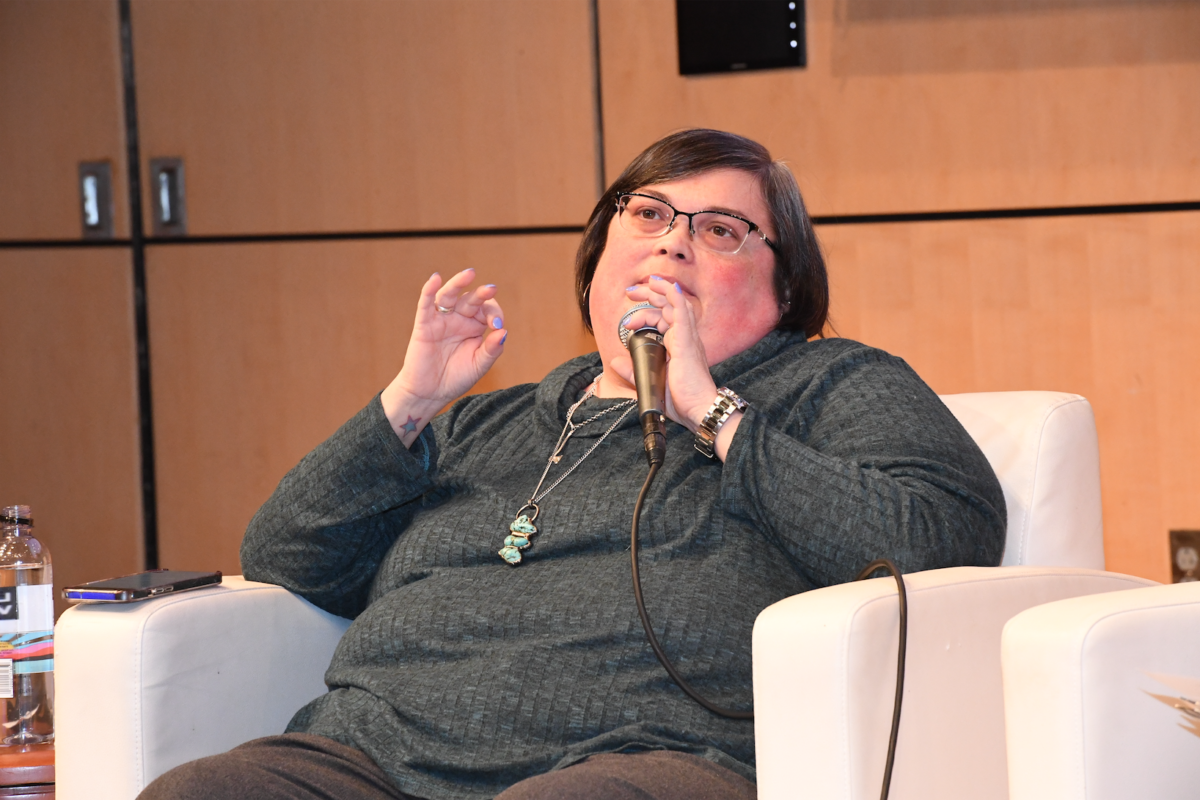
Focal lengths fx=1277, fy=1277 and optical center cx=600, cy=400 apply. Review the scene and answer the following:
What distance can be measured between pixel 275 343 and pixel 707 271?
1642 mm

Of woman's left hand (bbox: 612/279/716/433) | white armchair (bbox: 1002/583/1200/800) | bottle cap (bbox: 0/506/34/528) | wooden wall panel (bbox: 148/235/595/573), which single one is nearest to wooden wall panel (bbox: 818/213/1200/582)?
wooden wall panel (bbox: 148/235/595/573)

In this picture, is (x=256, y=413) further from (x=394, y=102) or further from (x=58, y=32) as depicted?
(x=58, y=32)

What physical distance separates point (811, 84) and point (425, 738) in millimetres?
1823

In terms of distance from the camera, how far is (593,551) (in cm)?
154

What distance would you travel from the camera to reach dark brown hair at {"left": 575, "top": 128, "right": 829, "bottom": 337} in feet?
5.84

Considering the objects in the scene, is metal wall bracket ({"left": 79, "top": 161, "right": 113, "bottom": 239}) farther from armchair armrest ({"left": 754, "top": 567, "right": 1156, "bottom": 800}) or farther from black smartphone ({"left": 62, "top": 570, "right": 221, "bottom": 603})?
armchair armrest ({"left": 754, "top": 567, "right": 1156, "bottom": 800})

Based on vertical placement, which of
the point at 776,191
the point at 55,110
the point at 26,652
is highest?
the point at 55,110

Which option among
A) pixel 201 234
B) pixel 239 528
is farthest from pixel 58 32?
pixel 239 528

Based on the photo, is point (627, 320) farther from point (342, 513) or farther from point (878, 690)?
point (878, 690)

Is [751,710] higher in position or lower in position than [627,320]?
lower

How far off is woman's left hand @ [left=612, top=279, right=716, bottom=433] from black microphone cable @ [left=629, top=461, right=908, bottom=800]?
0.12m

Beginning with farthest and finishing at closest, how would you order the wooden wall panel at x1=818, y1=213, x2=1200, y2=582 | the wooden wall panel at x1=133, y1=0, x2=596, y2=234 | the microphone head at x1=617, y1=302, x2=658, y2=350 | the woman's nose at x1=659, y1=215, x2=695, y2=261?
the wooden wall panel at x1=133, y1=0, x2=596, y2=234
the wooden wall panel at x1=818, y1=213, x2=1200, y2=582
the woman's nose at x1=659, y1=215, x2=695, y2=261
the microphone head at x1=617, y1=302, x2=658, y2=350

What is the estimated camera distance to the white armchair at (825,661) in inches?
44.6

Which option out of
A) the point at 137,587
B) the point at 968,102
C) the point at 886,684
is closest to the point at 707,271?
the point at 886,684
